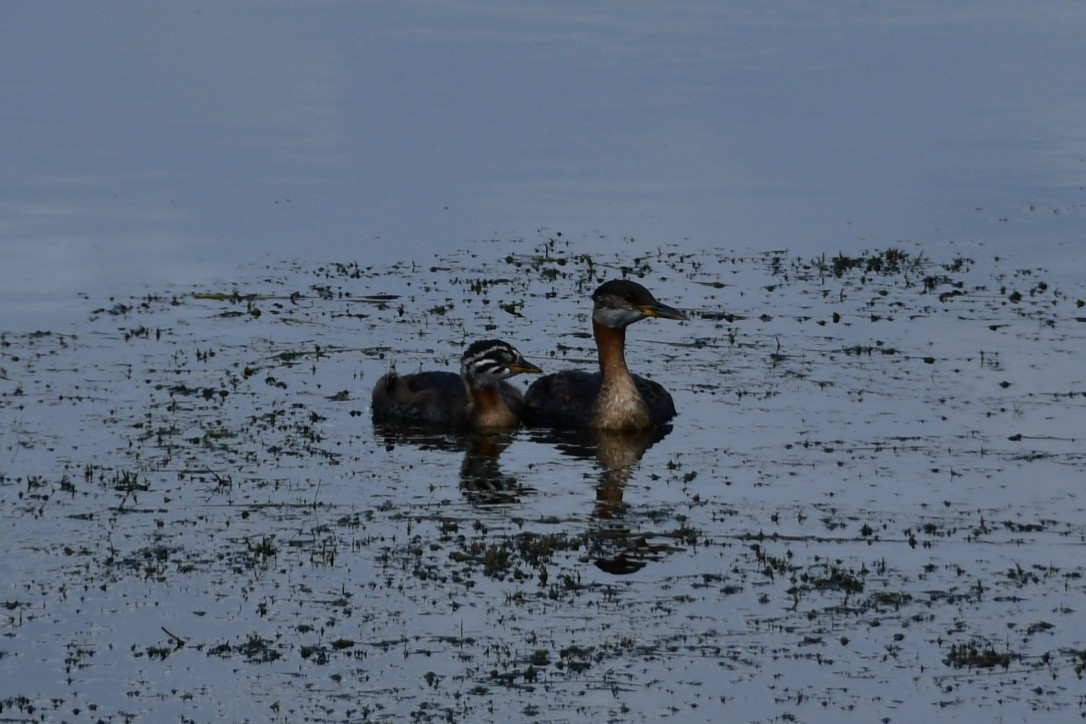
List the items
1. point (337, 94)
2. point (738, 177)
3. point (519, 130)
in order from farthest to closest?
1. point (337, 94)
2. point (519, 130)
3. point (738, 177)

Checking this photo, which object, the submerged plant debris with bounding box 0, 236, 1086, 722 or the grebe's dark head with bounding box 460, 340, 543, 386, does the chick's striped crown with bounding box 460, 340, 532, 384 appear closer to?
the grebe's dark head with bounding box 460, 340, 543, 386

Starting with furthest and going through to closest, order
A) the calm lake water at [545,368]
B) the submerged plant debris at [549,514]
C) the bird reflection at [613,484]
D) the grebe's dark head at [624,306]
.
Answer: the grebe's dark head at [624,306], the bird reflection at [613,484], the calm lake water at [545,368], the submerged plant debris at [549,514]

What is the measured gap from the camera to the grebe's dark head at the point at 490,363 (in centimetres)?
2012

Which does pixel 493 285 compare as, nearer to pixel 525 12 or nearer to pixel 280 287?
pixel 280 287

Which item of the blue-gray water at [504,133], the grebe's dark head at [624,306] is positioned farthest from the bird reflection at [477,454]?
the blue-gray water at [504,133]

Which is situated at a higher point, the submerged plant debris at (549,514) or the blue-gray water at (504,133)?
the blue-gray water at (504,133)

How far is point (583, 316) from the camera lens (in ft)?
80.2

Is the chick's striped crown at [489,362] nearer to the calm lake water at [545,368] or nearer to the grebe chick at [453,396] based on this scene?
the grebe chick at [453,396]

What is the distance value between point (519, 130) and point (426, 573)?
24.5 m

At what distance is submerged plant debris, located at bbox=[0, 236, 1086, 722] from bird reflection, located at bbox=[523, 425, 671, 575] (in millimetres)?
49

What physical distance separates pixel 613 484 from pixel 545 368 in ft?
15.4

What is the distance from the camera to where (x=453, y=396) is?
20.2 meters

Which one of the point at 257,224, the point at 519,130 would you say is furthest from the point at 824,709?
the point at 519,130

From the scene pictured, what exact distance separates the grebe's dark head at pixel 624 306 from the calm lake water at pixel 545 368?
109 cm
